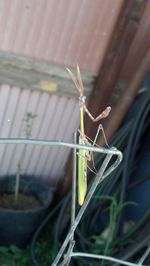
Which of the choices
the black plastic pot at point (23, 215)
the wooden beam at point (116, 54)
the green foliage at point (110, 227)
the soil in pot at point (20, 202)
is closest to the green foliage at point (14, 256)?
the black plastic pot at point (23, 215)

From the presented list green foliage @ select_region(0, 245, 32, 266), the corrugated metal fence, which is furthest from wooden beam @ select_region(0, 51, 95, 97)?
green foliage @ select_region(0, 245, 32, 266)

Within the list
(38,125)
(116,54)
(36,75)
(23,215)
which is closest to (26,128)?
(38,125)

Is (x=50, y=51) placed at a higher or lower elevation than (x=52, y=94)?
higher

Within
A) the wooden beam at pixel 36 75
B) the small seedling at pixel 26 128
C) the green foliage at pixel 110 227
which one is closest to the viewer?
the green foliage at pixel 110 227

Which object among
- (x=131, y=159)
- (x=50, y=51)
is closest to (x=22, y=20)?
(x=50, y=51)

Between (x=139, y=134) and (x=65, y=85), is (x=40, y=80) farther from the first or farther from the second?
(x=139, y=134)

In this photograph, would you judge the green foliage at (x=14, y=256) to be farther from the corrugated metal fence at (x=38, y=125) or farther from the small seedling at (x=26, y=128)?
the corrugated metal fence at (x=38, y=125)
